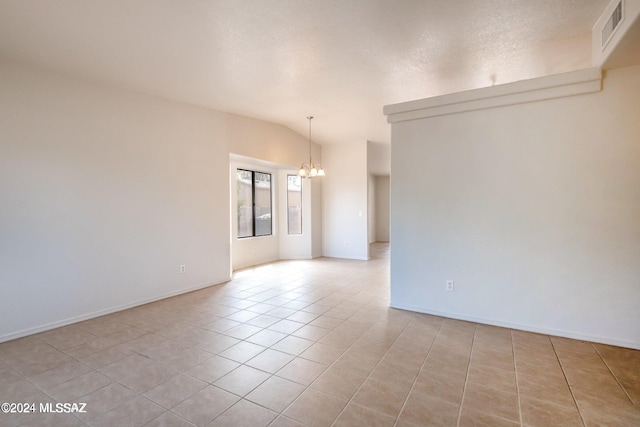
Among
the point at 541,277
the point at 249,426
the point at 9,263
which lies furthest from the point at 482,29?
the point at 9,263

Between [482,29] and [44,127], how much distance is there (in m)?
4.71

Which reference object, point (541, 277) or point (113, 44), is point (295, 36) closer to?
point (113, 44)

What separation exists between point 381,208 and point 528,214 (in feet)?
28.4

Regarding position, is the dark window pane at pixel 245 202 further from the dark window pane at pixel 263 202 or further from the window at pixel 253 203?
the dark window pane at pixel 263 202

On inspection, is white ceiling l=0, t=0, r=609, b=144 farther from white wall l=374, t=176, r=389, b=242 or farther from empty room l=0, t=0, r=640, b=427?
white wall l=374, t=176, r=389, b=242

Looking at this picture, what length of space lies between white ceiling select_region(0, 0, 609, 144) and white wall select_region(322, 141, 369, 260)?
319cm

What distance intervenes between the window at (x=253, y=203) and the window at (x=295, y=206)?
56cm

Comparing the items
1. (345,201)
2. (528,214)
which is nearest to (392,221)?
(528,214)

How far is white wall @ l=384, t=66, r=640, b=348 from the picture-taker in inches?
110

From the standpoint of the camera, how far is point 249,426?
1.81 meters

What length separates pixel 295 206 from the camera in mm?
7750

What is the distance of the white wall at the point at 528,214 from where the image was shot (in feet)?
9.19

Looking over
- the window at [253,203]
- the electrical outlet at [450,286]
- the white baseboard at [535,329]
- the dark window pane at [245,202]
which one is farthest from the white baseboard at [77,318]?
the electrical outlet at [450,286]

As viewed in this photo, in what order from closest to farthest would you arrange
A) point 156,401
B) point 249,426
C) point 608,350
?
point 249,426
point 156,401
point 608,350
